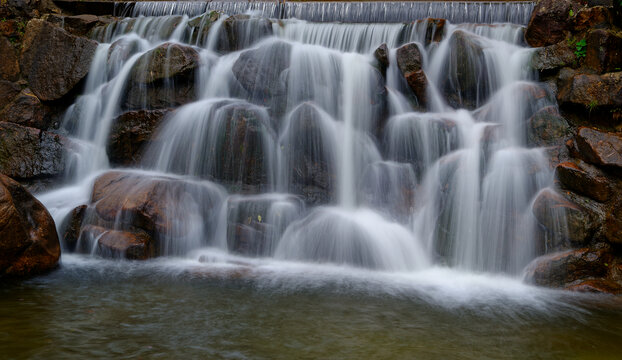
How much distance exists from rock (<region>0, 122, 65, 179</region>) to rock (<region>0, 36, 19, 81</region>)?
2345 mm

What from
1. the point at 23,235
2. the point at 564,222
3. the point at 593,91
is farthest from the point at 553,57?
the point at 23,235

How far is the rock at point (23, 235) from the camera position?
5.48 meters

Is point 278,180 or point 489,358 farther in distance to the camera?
point 278,180

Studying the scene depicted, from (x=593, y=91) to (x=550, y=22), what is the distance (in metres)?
2.37

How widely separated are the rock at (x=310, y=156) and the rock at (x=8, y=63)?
7253 mm

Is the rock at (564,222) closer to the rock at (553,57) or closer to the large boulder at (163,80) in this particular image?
the rock at (553,57)

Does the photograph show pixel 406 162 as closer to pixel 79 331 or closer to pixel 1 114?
pixel 79 331

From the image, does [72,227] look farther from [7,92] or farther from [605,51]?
[605,51]

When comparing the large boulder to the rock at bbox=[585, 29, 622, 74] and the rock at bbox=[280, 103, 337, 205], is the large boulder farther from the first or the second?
the rock at bbox=[585, 29, 622, 74]

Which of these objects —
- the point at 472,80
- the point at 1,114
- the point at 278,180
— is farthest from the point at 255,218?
the point at 1,114

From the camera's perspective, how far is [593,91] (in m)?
7.52

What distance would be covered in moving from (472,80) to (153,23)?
856cm

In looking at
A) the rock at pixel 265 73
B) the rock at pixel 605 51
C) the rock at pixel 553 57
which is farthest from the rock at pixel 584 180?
the rock at pixel 265 73

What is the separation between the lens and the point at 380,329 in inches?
168
